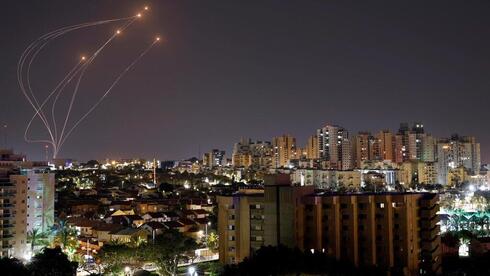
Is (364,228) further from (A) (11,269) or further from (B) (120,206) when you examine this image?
(B) (120,206)

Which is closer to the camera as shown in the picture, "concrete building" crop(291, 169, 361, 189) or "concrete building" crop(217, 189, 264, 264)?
"concrete building" crop(217, 189, 264, 264)

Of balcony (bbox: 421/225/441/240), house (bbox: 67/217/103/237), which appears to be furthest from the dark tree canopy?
house (bbox: 67/217/103/237)

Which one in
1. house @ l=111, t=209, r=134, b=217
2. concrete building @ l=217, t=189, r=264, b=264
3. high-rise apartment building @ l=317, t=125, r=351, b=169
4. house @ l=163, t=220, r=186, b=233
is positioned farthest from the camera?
high-rise apartment building @ l=317, t=125, r=351, b=169

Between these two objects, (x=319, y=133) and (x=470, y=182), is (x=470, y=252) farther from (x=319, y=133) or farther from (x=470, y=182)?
(x=319, y=133)

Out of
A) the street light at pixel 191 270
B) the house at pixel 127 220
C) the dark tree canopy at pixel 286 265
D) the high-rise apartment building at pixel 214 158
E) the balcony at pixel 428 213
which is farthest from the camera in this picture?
the high-rise apartment building at pixel 214 158

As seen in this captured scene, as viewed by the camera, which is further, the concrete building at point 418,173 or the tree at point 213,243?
the concrete building at point 418,173

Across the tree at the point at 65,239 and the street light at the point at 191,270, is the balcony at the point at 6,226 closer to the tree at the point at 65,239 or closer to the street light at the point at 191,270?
the tree at the point at 65,239

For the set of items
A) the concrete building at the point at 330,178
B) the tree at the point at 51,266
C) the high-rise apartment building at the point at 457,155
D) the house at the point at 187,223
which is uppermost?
the high-rise apartment building at the point at 457,155

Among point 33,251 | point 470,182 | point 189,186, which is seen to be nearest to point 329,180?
point 189,186

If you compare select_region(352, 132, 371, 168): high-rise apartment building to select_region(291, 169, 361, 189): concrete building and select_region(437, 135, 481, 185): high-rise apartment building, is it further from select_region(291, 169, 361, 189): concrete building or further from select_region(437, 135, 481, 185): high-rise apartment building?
select_region(291, 169, 361, 189): concrete building

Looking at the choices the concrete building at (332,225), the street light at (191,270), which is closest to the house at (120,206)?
the street light at (191,270)

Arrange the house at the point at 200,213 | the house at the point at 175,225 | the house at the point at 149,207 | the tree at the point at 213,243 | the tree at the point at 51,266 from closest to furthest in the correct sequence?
the tree at the point at 51,266 < the tree at the point at 213,243 < the house at the point at 175,225 < the house at the point at 200,213 < the house at the point at 149,207
